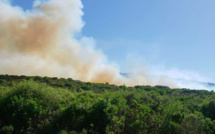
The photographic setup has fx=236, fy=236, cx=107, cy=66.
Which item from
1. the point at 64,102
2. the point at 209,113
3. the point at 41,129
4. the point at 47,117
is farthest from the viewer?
the point at 209,113

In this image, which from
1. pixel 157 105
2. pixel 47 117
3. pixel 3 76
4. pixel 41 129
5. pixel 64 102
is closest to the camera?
pixel 41 129

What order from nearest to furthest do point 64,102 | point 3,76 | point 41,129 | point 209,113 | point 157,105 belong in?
point 41,129 < point 64,102 < point 157,105 < point 209,113 < point 3,76

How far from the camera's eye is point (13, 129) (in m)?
23.9

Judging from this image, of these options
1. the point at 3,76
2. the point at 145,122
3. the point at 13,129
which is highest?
the point at 3,76

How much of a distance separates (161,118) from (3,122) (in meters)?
17.2

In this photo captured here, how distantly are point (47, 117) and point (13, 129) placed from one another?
3.49 meters

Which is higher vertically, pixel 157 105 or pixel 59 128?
pixel 157 105

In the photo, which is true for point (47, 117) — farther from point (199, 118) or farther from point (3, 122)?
point (199, 118)

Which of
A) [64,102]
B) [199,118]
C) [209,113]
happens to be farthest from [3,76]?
[199,118]

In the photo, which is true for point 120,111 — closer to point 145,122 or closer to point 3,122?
point 145,122

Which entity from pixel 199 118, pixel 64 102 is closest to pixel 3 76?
pixel 64 102

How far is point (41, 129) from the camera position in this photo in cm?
2353

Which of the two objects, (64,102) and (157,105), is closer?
(64,102)

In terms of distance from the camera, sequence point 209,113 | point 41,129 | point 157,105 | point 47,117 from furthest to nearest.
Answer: point 209,113
point 157,105
point 47,117
point 41,129
